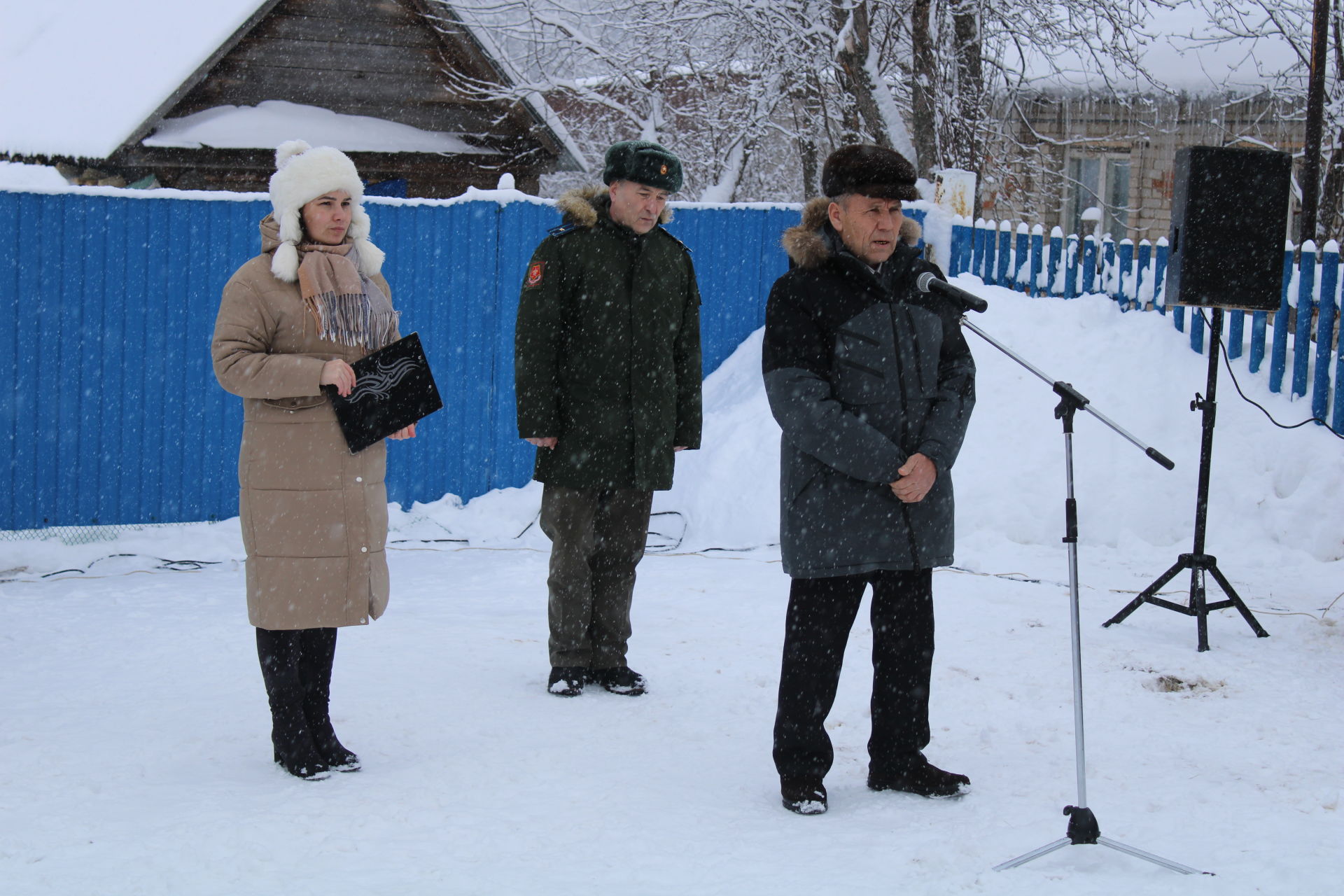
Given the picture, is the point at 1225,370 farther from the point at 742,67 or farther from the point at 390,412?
the point at 742,67

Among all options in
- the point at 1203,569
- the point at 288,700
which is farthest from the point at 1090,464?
the point at 288,700

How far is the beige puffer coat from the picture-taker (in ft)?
11.4

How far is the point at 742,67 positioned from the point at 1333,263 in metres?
9.61

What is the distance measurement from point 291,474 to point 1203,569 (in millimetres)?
3895

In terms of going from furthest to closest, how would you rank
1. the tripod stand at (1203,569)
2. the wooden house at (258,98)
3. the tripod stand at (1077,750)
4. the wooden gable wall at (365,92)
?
the wooden gable wall at (365,92)
the wooden house at (258,98)
the tripod stand at (1203,569)
the tripod stand at (1077,750)

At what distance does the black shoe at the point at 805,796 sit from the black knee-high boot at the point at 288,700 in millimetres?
1290

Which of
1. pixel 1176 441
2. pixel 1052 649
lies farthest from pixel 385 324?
pixel 1176 441

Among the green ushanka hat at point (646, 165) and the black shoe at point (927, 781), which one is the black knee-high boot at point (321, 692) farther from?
Result: the green ushanka hat at point (646, 165)

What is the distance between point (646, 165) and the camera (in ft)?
14.3

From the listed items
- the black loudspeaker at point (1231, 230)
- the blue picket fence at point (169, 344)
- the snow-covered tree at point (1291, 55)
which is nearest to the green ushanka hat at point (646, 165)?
the black loudspeaker at point (1231, 230)

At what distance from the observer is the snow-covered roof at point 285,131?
10.5 metres

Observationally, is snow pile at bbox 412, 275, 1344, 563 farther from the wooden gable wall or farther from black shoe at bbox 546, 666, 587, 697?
the wooden gable wall

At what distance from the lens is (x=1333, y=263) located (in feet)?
24.7

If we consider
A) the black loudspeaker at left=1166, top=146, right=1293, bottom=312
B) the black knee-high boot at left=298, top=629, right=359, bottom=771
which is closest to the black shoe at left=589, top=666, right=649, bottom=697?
the black knee-high boot at left=298, top=629, right=359, bottom=771
